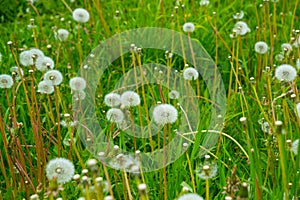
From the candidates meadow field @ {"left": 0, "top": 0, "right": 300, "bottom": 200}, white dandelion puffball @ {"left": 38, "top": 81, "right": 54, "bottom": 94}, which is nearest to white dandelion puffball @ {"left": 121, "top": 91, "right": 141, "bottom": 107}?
meadow field @ {"left": 0, "top": 0, "right": 300, "bottom": 200}

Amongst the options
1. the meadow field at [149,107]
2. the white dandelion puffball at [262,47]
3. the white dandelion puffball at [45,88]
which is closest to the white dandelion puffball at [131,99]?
the meadow field at [149,107]

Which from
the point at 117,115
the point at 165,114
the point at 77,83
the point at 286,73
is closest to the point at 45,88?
the point at 77,83

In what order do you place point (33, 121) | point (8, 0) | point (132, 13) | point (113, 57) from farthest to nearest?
point (8, 0) → point (132, 13) → point (113, 57) → point (33, 121)

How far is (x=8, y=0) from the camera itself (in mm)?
3002

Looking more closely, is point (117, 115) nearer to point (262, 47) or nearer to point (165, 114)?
point (165, 114)

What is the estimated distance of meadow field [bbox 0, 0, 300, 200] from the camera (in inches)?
49.7

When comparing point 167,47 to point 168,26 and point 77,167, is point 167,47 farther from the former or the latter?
point 77,167

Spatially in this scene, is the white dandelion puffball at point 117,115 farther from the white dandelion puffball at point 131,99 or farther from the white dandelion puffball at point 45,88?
the white dandelion puffball at point 45,88

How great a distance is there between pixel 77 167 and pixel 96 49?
2.79 ft

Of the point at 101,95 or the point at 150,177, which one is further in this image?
the point at 101,95

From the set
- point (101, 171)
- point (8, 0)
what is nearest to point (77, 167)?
point (101, 171)

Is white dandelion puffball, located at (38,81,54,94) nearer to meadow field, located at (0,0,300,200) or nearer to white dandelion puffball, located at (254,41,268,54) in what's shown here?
meadow field, located at (0,0,300,200)

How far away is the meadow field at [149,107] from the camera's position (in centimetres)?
126

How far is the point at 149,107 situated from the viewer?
6.18 feet
